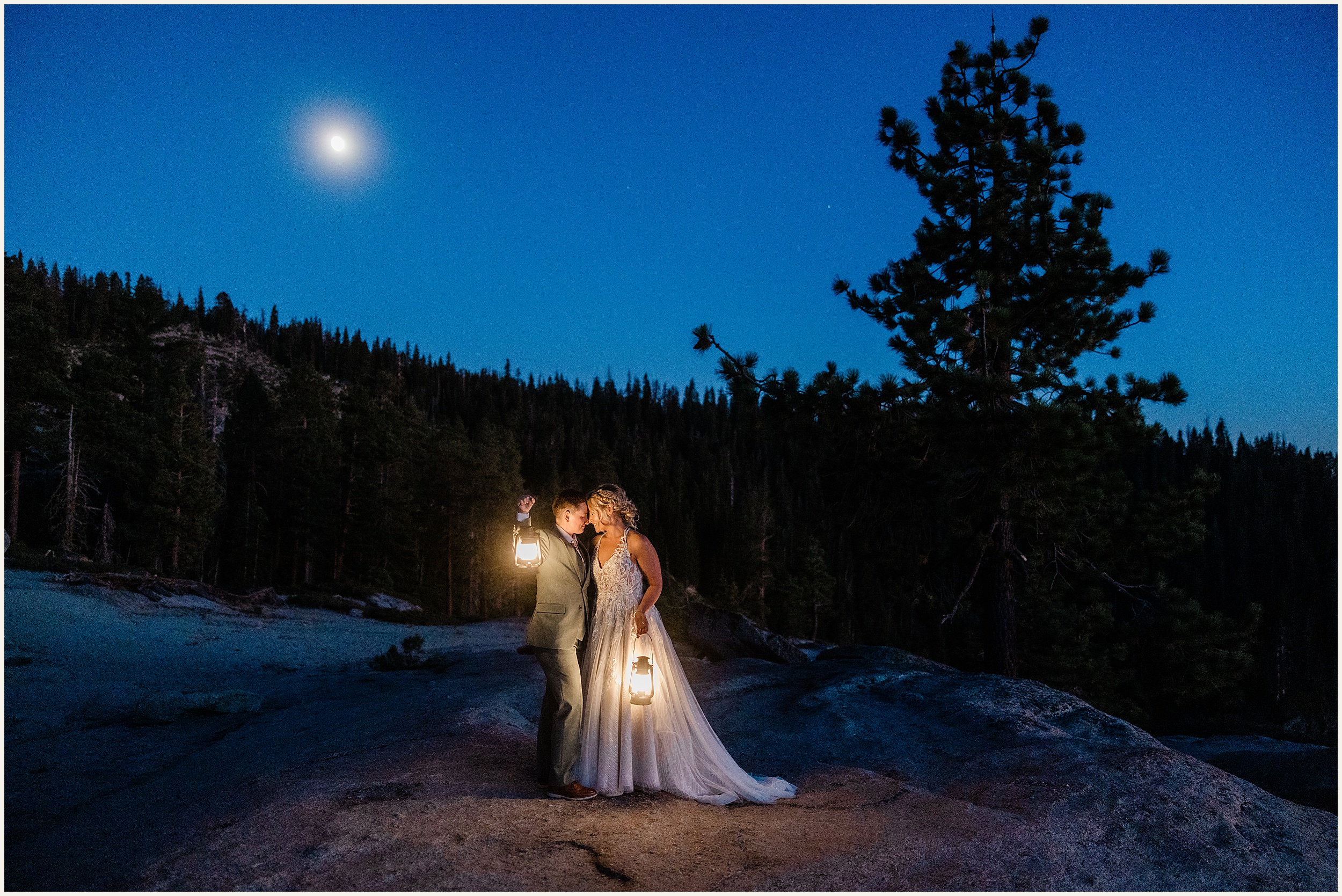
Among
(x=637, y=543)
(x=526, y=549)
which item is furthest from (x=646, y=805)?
(x=526, y=549)

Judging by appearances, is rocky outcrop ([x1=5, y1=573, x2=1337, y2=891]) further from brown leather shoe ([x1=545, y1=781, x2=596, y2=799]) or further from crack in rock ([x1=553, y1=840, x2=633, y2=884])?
brown leather shoe ([x1=545, y1=781, x2=596, y2=799])

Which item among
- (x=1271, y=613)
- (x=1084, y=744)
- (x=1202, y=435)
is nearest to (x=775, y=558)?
(x=1271, y=613)

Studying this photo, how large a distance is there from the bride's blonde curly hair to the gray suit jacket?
0.35m

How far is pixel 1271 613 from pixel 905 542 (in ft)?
243

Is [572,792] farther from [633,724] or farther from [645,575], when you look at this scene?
[645,575]

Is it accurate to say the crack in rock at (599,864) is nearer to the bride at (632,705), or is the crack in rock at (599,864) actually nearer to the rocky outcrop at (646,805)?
the rocky outcrop at (646,805)

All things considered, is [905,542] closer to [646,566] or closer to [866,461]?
[866,461]

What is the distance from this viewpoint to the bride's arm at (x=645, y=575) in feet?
19.5

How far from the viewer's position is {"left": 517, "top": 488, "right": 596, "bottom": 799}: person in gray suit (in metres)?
5.79

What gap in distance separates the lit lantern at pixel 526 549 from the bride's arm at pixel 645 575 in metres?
0.75

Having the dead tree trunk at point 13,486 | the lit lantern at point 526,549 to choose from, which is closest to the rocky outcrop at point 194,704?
the lit lantern at point 526,549

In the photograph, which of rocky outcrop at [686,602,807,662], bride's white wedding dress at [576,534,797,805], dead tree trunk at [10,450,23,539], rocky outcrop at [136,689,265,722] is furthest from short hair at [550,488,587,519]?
dead tree trunk at [10,450,23,539]

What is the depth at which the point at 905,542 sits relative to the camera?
1458 cm

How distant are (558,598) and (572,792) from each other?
137cm
